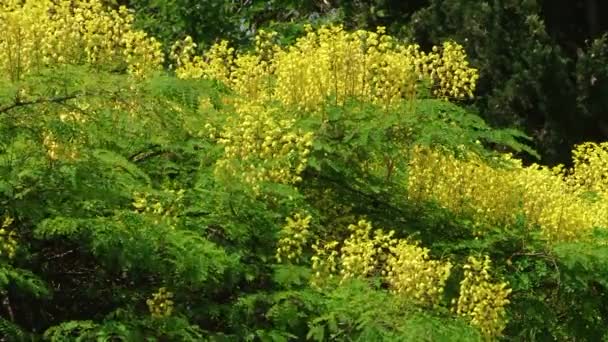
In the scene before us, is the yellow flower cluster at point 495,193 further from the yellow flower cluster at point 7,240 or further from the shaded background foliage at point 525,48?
the shaded background foliage at point 525,48

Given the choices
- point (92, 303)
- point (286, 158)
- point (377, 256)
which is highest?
point (286, 158)

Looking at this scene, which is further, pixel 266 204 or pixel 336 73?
pixel 336 73

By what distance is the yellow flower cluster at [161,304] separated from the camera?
225 inches

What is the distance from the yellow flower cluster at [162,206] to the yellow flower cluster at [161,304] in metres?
0.30

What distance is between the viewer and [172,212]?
590 centimetres

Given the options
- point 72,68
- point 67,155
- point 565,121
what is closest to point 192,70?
point 72,68

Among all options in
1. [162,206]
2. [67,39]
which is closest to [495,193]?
[162,206]

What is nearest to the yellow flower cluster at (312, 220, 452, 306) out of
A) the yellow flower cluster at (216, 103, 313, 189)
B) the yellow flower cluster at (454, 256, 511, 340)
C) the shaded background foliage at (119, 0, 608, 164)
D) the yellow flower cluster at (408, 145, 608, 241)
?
the yellow flower cluster at (454, 256, 511, 340)

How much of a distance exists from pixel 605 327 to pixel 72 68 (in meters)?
3.34

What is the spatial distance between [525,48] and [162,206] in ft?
31.4

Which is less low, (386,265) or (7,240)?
(386,265)

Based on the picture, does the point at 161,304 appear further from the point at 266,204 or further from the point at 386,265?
the point at 386,265

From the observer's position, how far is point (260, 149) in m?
6.11

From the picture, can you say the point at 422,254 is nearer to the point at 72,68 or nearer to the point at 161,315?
the point at 161,315
